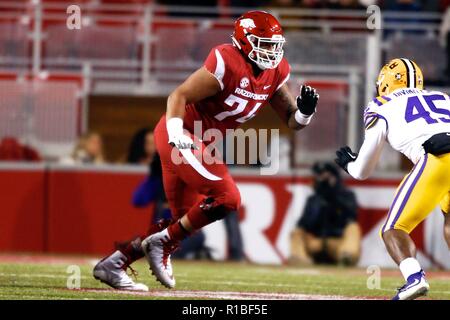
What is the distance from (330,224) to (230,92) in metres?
4.75

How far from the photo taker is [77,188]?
12.7 meters

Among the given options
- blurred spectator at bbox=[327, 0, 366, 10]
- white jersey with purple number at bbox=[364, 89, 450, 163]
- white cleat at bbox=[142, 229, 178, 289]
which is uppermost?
blurred spectator at bbox=[327, 0, 366, 10]

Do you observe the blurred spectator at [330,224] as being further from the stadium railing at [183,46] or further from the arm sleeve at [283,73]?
the arm sleeve at [283,73]

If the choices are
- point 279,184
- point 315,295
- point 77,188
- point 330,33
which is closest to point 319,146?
point 279,184

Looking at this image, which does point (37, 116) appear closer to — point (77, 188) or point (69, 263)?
point (77, 188)

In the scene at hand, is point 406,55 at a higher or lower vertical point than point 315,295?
higher

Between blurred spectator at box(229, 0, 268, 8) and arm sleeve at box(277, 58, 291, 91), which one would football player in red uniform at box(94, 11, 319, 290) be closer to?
arm sleeve at box(277, 58, 291, 91)

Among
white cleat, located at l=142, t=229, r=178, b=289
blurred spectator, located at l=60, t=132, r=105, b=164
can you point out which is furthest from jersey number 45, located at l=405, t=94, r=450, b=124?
blurred spectator, located at l=60, t=132, r=105, b=164

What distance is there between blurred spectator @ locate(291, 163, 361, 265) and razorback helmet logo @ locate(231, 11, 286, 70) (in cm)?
445

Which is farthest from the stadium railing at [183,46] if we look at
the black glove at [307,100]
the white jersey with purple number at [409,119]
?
the white jersey with purple number at [409,119]

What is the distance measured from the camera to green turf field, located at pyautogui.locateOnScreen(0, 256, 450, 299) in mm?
7500

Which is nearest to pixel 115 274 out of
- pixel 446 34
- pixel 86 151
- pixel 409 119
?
pixel 409 119

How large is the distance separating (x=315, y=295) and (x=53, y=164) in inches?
215

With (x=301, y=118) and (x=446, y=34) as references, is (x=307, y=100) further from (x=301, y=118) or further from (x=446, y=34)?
(x=446, y=34)
